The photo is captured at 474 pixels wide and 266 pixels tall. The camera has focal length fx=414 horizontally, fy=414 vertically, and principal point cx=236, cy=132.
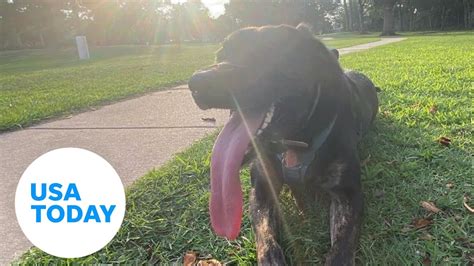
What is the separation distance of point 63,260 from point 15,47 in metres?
59.8

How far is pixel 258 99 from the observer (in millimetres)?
2076

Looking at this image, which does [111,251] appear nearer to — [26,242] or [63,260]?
[63,260]

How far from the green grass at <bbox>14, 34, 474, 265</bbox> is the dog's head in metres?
0.45

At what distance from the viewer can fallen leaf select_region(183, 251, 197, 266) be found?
7.20 feet

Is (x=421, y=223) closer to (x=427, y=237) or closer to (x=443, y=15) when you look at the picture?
(x=427, y=237)

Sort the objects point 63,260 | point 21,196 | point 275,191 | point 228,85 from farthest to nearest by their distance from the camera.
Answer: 1. point 21,196
2. point 275,191
3. point 63,260
4. point 228,85

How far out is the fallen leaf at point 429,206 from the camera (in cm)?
250

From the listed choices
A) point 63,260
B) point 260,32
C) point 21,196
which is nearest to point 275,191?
point 260,32

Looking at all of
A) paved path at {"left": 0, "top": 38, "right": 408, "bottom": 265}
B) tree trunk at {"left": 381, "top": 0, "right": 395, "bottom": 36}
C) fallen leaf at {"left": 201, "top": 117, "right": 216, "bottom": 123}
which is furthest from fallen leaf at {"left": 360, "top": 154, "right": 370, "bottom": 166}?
tree trunk at {"left": 381, "top": 0, "right": 395, "bottom": 36}

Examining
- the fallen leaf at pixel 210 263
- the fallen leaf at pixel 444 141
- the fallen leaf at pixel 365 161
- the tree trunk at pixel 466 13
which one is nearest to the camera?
the fallen leaf at pixel 210 263

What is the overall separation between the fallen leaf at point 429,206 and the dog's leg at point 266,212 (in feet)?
2.94

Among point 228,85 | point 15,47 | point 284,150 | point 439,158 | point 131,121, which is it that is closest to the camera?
point 228,85

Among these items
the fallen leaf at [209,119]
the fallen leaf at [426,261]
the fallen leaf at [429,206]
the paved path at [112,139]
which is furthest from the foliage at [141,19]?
the fallen leaf at [426,261]

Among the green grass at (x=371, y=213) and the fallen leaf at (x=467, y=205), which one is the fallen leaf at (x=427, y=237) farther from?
the fallen leaf at (x=467, y=205)
